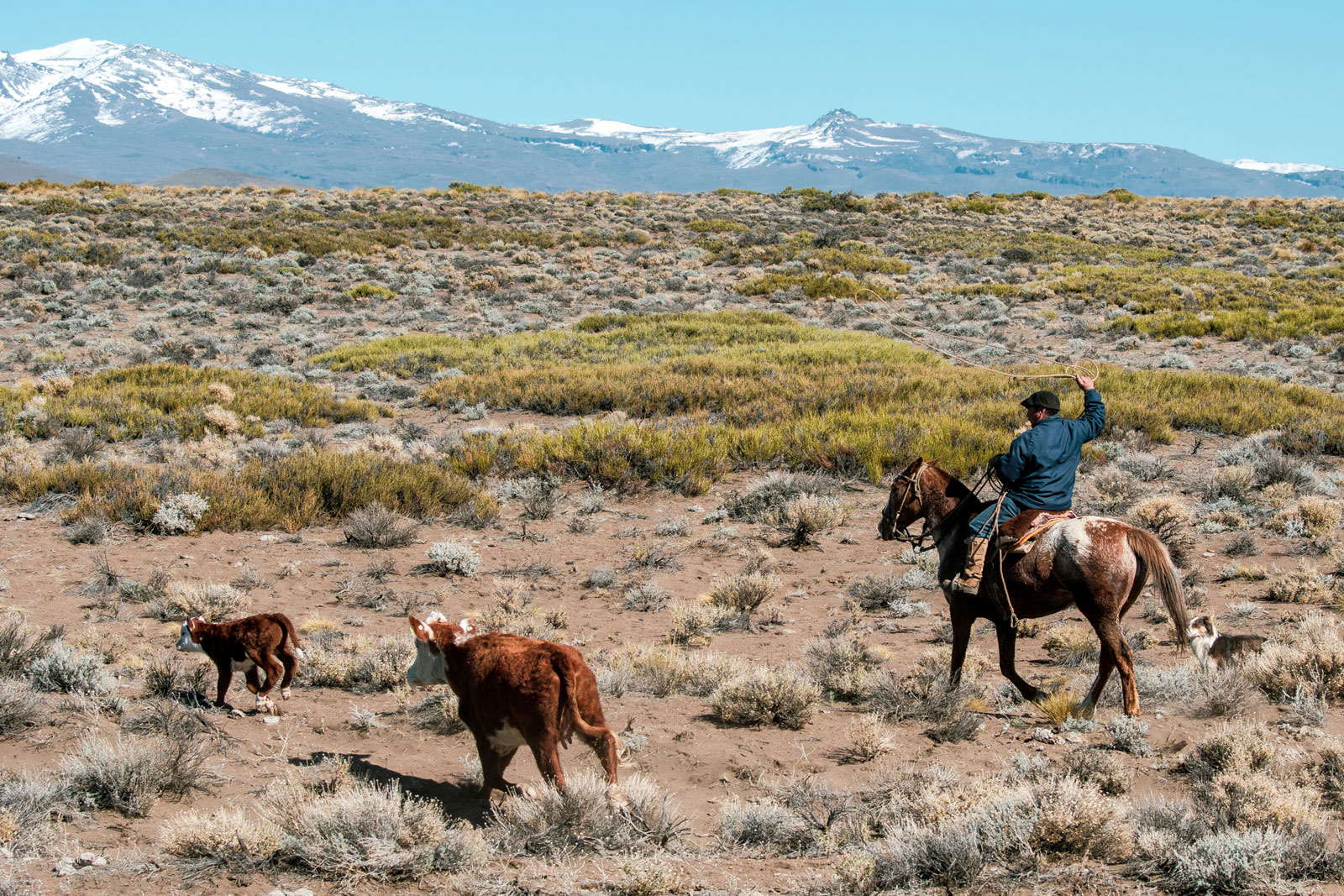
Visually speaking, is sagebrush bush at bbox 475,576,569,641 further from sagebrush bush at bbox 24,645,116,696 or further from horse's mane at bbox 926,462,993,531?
horse's mane at bbox 926,462,993,531

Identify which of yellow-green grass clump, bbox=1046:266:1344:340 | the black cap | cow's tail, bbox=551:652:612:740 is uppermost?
yellow-green grass clump, bbox=1046:266:1344:340

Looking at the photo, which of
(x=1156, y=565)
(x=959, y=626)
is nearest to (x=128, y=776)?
(x=959, y=626)

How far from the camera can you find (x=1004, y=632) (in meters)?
5.84

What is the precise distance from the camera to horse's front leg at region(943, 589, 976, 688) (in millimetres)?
5980

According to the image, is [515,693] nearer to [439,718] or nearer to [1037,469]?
[439,718]

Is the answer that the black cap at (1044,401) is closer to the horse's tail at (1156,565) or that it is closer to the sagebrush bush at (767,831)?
the horse's tail at (1156,565)

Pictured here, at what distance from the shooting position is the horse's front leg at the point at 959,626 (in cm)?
598

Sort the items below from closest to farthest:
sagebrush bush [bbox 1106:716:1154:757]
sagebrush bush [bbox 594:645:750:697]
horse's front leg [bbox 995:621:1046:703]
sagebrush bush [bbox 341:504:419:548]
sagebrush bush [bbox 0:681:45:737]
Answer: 1. sagebrush bush [bbox 0:681:45:737]
2. sagebrush bush [bbox 1106:716:1154:757]
3. horse's front leg [bbox 995:621:1046:703]
4. sagebrush bush [bbox 594:645:750:697]
5. sagebrush bush [bbox 341:504:419:548]

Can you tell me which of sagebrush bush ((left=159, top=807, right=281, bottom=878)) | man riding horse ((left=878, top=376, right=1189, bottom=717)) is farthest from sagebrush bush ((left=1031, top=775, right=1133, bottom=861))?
sagebrush bush ((left=159, top=807, right=281, bottom=878))

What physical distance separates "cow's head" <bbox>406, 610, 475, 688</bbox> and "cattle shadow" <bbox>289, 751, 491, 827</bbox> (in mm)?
564

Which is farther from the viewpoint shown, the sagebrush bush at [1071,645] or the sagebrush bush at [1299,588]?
the sagebrush bush at [1299,588]

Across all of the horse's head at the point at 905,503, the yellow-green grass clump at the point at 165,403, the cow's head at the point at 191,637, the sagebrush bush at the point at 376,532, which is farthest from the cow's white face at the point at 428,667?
the yellow-green grass clump at the point at 165,403

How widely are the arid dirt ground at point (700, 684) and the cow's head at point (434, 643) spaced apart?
562 mm

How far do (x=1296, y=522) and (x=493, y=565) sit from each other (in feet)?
29.8
